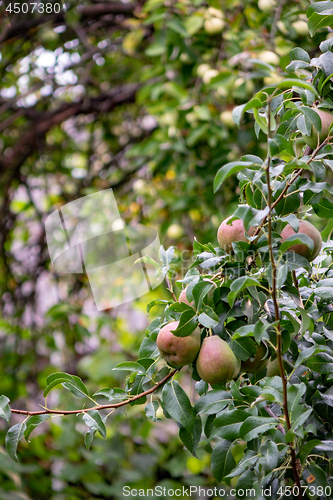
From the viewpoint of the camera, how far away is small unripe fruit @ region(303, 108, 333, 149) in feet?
1.58

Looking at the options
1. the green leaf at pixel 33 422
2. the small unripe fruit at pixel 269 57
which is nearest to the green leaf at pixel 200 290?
the green leaf at pixel 33 422

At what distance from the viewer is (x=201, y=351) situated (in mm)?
483

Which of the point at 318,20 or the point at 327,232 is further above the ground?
the point at 318,20

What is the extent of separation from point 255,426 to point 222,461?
0.08m

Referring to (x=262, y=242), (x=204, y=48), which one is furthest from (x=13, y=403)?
(x=262, y=242)

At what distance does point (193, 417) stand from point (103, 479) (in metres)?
1.22

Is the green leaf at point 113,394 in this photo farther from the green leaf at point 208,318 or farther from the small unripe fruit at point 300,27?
the small unripe fruit at point 300,27

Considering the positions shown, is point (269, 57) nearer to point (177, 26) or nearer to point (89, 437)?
point (177, 26)

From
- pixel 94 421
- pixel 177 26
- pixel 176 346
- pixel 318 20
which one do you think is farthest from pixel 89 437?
pixel 177 26

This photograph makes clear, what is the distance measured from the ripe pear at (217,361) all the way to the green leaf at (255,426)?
6 centimetres

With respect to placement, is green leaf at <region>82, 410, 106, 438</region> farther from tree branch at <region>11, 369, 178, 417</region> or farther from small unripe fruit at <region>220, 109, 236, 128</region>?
small unripe fruit at <region>220, 109, 236, 128</region>

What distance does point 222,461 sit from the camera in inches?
18.7

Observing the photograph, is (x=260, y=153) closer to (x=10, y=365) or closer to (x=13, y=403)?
(x=10, y=365)

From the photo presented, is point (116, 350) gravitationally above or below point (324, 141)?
below
